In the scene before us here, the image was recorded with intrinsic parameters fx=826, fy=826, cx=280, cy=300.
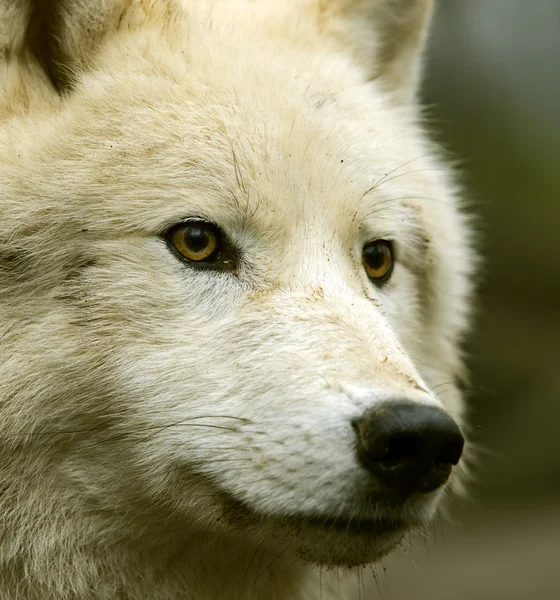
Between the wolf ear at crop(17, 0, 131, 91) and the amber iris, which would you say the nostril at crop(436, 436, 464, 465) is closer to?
the amber iris

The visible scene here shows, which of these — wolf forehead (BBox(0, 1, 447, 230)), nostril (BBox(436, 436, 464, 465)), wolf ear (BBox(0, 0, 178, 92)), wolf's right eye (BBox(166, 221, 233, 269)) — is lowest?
nostril (BBox(436, 436, 464, 465))

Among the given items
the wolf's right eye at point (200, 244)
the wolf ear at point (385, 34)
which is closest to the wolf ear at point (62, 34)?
the wolf's right eye at point (200, 244)

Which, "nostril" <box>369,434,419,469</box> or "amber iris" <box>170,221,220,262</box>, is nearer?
"nostril" <box>369,434,419,469</box>

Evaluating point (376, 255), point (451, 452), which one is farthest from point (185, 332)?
point (376, 255)

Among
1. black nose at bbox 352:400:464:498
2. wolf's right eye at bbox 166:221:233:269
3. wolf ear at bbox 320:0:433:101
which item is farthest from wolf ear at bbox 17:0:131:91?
black nose at bbox 352:400:464:498

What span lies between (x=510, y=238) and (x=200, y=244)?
9.81 metres

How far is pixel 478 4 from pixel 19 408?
392 inches

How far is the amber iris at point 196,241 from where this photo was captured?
3418 millimetres

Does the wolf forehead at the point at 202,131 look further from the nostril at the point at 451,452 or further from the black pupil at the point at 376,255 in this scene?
the nostril at the point at 451,452

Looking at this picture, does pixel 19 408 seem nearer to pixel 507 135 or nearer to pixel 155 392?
pixel 155 392

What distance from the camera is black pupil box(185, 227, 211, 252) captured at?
3.42 m

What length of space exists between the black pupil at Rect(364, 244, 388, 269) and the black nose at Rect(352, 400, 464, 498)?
126 centimetres

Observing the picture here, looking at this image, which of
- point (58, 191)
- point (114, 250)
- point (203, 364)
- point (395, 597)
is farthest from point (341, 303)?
point (395, 597)

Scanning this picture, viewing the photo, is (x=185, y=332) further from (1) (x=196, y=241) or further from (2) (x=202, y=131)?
(2) (x=202, y=131)
